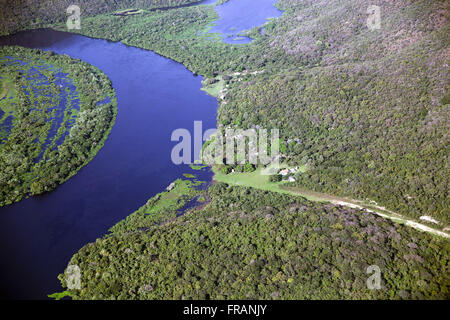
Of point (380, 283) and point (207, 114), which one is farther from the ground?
point (207, 114)

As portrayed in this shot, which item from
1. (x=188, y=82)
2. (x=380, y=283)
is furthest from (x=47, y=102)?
(x=380, y=283)

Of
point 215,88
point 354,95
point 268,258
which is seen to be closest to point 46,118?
point 215,88

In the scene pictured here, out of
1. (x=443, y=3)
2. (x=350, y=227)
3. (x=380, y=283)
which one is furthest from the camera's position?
(x=443, y=3)

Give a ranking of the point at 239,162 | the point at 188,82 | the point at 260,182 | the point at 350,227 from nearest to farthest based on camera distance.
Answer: the point at 350,227 < the point at 260,182 < the point at 239,162 < the point at 188,82

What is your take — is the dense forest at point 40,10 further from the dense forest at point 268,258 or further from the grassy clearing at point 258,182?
the dense forest at point 268,258

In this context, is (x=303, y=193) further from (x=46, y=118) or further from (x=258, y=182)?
(x=46, y=118)
